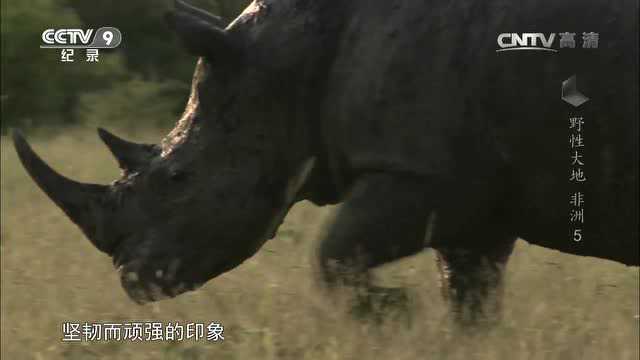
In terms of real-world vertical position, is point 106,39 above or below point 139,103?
above

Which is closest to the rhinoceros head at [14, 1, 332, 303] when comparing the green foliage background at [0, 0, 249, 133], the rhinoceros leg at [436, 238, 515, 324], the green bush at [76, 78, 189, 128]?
the rhinoceros leg at [436, 238, 515, 324]

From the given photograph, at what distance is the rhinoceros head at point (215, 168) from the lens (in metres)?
4.28

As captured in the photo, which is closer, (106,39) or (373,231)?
(373,231)

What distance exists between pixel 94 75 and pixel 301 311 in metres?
4.25

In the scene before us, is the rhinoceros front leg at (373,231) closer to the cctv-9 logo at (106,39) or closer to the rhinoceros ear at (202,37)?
the rhinoceros ear at (202,37)

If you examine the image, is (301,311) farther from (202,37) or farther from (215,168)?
(202,37)

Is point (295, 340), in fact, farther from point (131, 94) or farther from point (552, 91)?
point (131, 94)

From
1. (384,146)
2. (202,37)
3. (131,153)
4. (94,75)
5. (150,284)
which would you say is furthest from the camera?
(94,75)

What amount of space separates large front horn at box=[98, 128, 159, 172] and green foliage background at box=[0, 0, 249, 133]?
9.99 ft

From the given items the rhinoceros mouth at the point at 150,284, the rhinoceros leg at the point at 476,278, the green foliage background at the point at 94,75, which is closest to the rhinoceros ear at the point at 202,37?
the rhinoceros mouth at the point at 150,284

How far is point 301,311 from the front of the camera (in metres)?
4.34

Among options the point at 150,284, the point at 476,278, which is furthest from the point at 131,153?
the point at 476,278

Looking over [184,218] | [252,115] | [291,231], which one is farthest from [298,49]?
[291,231]

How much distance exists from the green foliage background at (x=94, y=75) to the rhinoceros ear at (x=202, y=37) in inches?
127
